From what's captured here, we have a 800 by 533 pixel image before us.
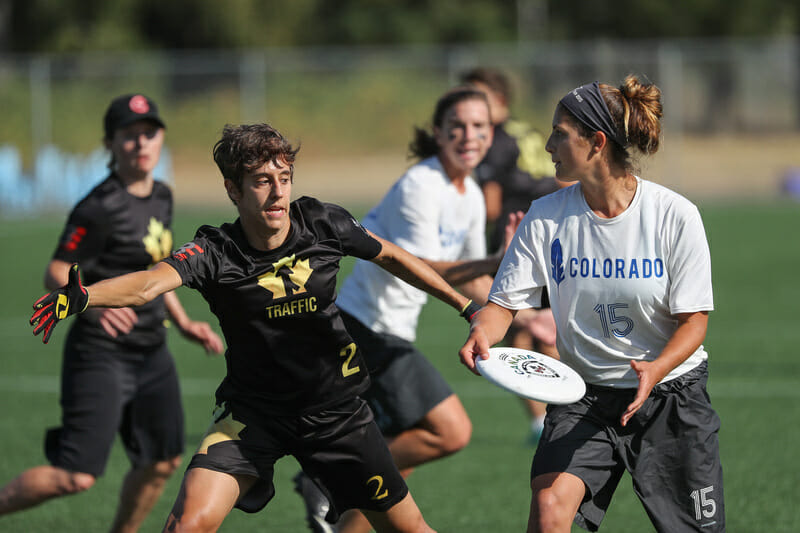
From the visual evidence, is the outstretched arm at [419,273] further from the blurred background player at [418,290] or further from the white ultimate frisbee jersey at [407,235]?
the white ultimate frisbee jersey at [407,235]

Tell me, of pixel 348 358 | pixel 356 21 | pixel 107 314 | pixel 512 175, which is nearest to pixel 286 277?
pixel 348 358

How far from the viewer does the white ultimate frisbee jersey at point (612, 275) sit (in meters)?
3.74

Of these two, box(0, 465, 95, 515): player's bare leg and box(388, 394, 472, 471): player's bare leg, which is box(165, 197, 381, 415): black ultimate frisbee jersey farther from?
box(0, 465, 95, 515): player's bare leg

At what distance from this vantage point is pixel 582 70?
89.2 ft

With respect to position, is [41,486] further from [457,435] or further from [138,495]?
[457,435]

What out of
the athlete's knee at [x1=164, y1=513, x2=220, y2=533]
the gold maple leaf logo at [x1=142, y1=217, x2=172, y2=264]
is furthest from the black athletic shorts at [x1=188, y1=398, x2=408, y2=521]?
the gold maple leaf logo at [x1=142, y1=217, x2=172, y2=264]

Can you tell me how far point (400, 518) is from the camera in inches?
162

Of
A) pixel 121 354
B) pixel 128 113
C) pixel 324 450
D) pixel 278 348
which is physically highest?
pixel 128 113

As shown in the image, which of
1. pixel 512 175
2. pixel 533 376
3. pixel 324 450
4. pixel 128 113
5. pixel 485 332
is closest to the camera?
pixel 533 376

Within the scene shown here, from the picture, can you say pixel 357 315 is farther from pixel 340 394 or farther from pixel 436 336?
pixel 436 336

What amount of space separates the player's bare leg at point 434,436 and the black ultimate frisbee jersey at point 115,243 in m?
1.35

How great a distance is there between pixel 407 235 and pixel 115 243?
1437mm

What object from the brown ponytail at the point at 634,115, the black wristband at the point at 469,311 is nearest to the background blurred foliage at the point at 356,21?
the black wristband at the point at 469,311

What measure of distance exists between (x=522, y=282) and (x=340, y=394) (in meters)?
0.83
